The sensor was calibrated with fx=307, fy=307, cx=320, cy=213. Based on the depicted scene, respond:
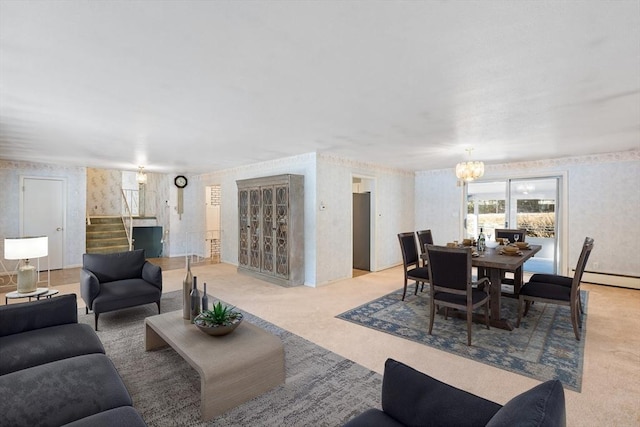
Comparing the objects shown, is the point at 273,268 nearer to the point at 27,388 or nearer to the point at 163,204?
the point at 27,388

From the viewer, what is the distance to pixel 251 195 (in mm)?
6172

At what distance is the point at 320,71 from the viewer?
2.28m

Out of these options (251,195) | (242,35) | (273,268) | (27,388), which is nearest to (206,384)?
(27,388)

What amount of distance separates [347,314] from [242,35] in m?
3.31

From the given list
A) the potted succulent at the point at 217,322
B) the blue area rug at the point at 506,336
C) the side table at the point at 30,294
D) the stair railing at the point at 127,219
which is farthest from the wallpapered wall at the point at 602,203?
the stair railing at the point at 127,219

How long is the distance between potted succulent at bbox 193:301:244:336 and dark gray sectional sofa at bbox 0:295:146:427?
0.60 m

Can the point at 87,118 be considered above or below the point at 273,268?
above

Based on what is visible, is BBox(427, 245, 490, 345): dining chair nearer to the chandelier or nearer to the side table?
the chandelier

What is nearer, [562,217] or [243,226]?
[562,217]

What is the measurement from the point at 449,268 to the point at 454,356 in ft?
2.84

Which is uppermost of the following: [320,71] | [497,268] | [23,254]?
[320,71]

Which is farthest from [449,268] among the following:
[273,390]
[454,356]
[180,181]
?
[180,181]

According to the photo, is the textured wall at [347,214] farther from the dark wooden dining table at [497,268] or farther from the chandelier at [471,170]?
the dark wooden dining table at [497,268]

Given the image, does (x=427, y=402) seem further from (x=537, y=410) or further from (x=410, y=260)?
(x=410, y=260)
